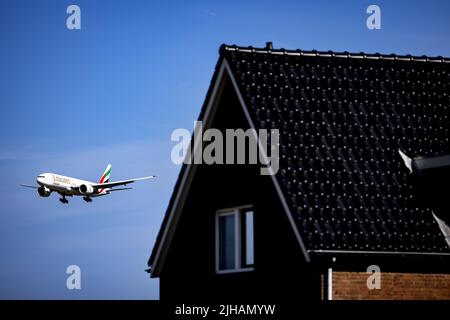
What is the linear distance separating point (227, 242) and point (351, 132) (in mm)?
4028

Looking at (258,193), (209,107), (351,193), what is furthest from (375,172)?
(209,107)

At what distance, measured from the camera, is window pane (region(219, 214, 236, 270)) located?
868 inches

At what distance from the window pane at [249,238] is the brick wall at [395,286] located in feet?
9.69

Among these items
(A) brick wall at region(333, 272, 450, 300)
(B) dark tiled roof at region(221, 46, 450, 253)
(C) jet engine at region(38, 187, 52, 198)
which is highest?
(C) jet engine at region(38, 187, 52, 198)

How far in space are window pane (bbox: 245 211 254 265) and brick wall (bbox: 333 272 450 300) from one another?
2954mm

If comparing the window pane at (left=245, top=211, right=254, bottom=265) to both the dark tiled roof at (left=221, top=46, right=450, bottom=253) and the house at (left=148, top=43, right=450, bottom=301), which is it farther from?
the dark tiled roof at (left=221, top=46, right=450, bottom=253)

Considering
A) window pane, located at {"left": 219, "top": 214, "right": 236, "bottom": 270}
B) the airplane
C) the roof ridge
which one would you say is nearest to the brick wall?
window pane, located at {"left": 219, "top": 214, "right": 236, "bottom": 270}

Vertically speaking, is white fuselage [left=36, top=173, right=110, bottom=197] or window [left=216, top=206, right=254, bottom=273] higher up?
white fuselage [left=36, top=173, right=110, bottom=197]

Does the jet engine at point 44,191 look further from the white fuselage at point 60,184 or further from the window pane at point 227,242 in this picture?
the window pane at point 227,242

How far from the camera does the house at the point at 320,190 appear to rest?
63.8 feet

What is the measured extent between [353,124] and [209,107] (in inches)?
143

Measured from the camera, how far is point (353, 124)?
21641 millimetres

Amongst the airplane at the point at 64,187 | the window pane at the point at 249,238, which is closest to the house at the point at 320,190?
the window pane at the point at 249,238

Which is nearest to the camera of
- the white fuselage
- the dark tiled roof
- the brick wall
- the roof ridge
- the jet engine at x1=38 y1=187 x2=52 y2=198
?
the brick wall
